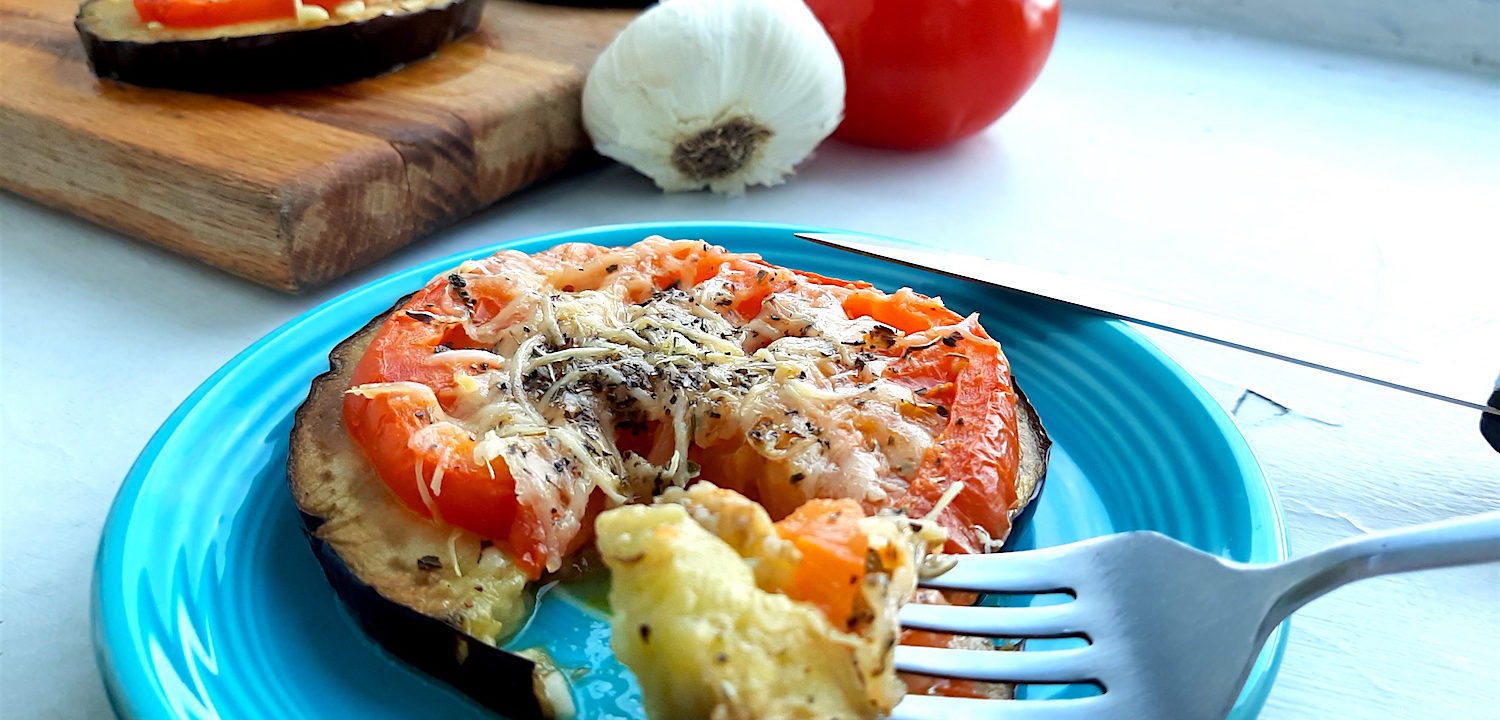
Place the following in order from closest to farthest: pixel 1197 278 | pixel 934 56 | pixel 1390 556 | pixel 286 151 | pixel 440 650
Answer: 1. pixel 1390 556
2. pixel 440 650
3. pixel 286 151
4. pixel 1197 278
5. pixel 934 56

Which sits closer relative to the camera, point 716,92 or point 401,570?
point 401,570

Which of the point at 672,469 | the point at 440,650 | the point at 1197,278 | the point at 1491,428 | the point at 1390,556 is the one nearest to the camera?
the point at 1390,556

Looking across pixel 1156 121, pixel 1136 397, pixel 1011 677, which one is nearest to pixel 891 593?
pixel 1011 677

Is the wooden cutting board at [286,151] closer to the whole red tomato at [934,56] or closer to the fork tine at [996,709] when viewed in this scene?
the whole red tomato at [934,56]

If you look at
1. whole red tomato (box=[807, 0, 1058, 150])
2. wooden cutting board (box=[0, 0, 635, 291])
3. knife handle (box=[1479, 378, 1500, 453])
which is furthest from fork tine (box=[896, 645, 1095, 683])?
whole red tomato (box=[807, 0, 1058, 150])

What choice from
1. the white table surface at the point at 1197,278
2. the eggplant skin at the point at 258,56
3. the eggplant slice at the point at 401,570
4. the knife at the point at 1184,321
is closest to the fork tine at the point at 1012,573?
the eggplant slice at the point at 401,570

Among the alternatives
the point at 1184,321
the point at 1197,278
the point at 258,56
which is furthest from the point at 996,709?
the point at 258,56

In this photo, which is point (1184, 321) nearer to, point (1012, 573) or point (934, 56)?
point (1012, 573)

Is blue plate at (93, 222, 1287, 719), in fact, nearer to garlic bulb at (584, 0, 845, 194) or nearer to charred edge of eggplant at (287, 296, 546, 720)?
charred edge of eggplant at (287, 296, 546, 720)
